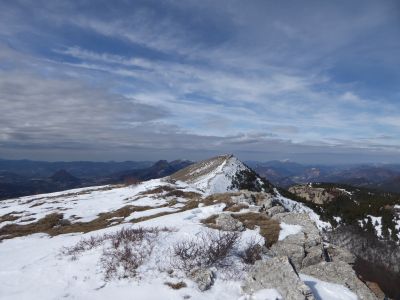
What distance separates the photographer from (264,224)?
2441cm

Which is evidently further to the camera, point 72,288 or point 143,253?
point 143,253

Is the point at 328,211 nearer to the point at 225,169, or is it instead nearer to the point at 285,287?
the point at 225,169

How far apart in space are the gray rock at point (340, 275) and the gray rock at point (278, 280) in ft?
10.8

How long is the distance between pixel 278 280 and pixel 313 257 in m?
5.58

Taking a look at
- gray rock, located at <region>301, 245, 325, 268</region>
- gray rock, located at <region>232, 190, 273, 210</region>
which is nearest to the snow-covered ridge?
gray rock, located at <region>232, 190, 273, 210</region>

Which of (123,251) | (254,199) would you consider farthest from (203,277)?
(254,199)

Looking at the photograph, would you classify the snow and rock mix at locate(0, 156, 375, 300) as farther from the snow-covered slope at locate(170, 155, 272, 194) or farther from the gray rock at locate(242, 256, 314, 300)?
the snow-covered slope at locate(170, 155, 272, 194)

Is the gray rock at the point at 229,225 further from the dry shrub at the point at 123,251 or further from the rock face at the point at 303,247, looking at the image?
the dry shrub at the point at 123,251

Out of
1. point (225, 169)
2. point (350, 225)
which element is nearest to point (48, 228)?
point (225, 169)

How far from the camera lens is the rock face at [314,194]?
162 m

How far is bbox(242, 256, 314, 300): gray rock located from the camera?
42.8 feet

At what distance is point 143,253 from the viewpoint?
17.2 m

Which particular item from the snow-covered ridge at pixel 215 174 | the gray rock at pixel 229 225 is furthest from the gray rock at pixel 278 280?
the snow-covered ridge at pixel 215 174

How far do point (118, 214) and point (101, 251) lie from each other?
29521 millimetres
